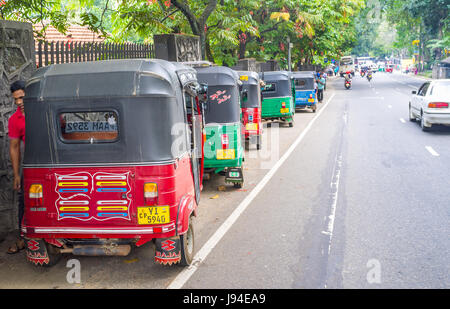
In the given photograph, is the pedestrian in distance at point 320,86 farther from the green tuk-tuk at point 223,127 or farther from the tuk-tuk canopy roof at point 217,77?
the green tuk-tuk at point 223,127

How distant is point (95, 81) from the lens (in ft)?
18.1

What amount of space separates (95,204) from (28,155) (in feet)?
3.19

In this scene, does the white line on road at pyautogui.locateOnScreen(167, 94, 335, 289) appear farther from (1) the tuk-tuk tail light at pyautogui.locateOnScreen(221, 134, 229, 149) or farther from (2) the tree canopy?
(2) the tree canopy

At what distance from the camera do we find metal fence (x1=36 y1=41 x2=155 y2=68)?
31.7 feet

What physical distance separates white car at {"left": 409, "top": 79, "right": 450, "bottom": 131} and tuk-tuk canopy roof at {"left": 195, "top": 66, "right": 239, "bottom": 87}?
29.2ft

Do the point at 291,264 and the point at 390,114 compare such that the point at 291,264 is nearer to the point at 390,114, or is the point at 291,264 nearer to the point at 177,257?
the point at 177,257

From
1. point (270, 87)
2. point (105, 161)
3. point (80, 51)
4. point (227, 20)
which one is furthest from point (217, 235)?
point (270, 87)

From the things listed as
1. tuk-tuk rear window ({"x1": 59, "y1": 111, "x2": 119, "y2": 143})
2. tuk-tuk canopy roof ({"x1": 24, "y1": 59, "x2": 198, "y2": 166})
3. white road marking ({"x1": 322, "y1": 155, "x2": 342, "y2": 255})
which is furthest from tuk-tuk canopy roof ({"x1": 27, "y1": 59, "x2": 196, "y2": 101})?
white road marking ({"x1": 322, "y1": 155, "x2": 342, "y2": 255})

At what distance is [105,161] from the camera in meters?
5.48

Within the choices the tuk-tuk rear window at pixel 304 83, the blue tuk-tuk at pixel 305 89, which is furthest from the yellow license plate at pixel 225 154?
the tuk-tuk rear window at pixel 304 83

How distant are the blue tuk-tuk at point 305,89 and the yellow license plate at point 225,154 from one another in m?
16.5

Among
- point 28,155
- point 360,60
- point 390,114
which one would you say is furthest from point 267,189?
point 360,60

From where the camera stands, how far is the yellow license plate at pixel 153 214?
5457mm

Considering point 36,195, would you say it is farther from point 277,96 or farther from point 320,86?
point 320,86
